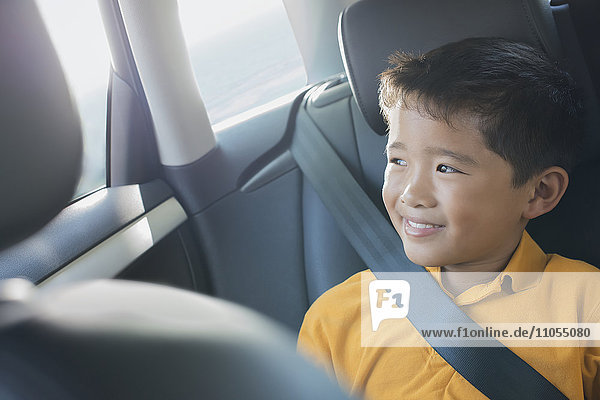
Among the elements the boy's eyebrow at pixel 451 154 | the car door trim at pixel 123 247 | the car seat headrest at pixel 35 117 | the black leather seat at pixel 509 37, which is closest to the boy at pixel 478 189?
the boy's eyebrow at pixel 451 154

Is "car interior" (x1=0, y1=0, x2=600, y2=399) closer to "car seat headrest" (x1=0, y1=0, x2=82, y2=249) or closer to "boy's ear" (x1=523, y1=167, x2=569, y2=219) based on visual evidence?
"car seat headrest" (x1=0, y1=0, x2=82, y2=249)

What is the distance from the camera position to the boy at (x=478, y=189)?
0.96m

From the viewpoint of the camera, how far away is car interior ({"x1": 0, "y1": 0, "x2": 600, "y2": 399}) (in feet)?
0.78

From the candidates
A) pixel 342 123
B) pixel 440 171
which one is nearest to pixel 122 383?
pixel 440 171

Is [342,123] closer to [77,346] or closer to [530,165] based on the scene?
[530,165]

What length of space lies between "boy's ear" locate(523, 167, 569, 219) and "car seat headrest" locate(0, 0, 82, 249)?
0.76 meters

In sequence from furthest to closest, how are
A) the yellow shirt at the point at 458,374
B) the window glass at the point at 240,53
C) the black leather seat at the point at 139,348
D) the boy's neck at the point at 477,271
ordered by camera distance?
the window glass at the point at 240,53 < the boy's neck at the point at 477,271 < the yellow shirt at the point at 458,374 < the black leather seat at the point at 139,348

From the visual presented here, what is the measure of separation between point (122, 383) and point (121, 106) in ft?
4.04

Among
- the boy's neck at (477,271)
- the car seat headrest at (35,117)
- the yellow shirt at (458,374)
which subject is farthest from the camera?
the boy's neck at (477,271)

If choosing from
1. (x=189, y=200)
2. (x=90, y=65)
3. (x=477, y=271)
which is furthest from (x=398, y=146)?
(x=90, y=65)

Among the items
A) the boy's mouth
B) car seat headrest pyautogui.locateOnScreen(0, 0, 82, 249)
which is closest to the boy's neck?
the boy's mouth

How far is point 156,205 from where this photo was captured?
4.43ft

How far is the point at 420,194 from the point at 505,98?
208mm

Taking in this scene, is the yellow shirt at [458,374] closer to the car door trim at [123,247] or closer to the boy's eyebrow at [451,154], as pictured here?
the boy's eyebrow at [451,154]
